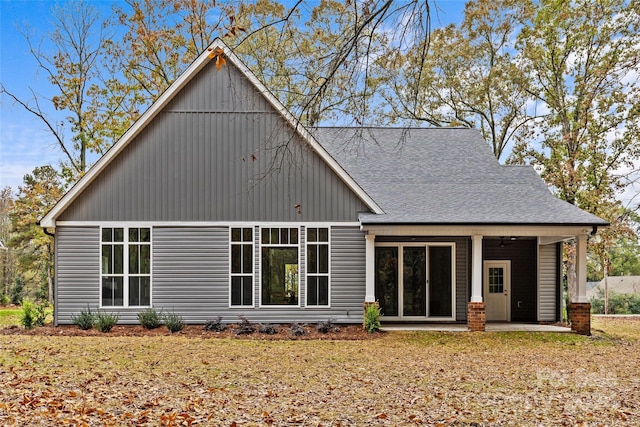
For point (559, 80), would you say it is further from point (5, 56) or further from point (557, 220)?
point (5, 56)

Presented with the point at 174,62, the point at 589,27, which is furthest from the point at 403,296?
the point at 174,62

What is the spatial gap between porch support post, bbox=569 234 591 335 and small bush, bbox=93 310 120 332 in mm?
11514

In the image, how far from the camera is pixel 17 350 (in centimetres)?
1166

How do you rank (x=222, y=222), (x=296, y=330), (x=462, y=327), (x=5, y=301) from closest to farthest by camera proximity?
1. (x=296, y=330)
2. (x=222, y=222)
3. (x=462, y=327)
4. (x=5, y=301)

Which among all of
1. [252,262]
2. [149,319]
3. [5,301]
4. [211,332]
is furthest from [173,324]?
[5,301]

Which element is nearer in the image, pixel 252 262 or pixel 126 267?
pixel 126 267

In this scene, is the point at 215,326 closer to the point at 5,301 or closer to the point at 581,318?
the point at 581,318

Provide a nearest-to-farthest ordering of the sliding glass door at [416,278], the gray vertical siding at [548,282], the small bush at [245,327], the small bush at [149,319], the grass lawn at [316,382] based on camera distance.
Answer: the grass lawn at [316,382]
the small bush at [245,327]
the small bush at [149,319]
the sliding glass door at [416,278]
the gray vertical siding at [548,282]

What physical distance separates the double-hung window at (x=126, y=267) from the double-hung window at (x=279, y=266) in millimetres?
2946

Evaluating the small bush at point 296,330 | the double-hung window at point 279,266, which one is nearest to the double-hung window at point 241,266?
the double-hung window at point 279,266

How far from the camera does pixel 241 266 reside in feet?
51.3

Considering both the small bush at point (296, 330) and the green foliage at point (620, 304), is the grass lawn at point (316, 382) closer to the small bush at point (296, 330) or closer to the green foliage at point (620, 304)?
the small bush at point (296, 330)

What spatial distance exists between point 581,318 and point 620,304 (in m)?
17.4

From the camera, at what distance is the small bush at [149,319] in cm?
1512
